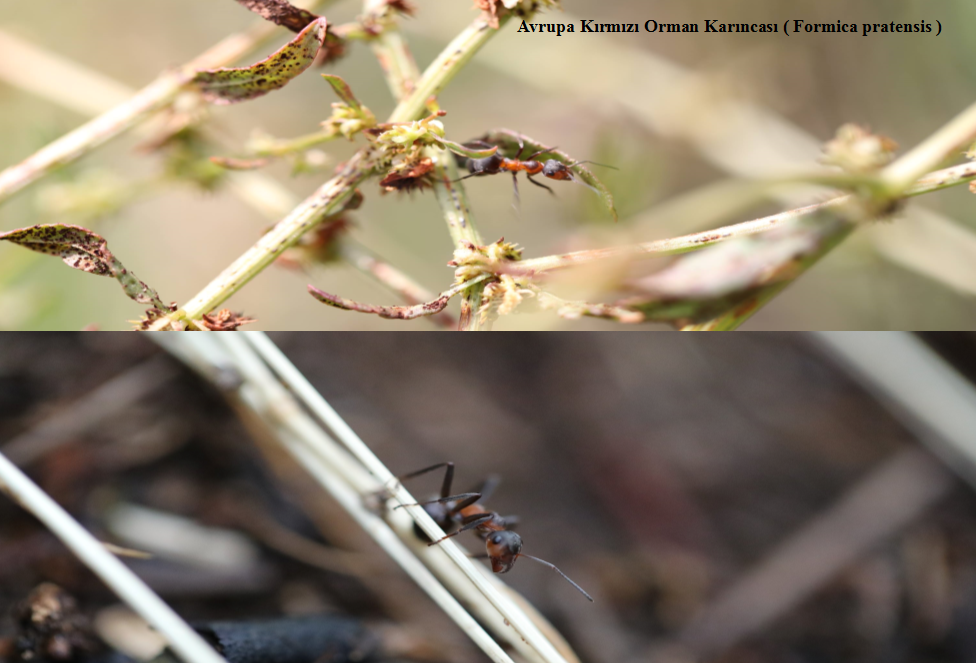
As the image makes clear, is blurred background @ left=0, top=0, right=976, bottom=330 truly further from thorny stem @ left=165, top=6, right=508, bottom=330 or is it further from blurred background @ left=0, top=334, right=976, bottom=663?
thorny stem @ left=165, top=6, right=508, bottom=330

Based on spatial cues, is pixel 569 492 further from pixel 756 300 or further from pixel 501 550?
pixel 756 300

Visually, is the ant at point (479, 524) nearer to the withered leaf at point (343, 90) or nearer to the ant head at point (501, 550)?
the ant head at point (501, 550)

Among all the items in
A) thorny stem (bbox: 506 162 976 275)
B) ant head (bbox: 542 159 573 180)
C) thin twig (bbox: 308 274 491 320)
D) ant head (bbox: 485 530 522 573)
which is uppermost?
ant head (bbox: 542 159 573 180)

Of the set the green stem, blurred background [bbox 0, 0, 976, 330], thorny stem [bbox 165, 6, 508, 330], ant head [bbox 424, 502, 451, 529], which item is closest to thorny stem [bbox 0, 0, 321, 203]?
Result: the green stem

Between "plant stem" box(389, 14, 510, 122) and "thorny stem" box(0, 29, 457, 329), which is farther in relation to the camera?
"thorny stem" box(0, 29, 457, 329)

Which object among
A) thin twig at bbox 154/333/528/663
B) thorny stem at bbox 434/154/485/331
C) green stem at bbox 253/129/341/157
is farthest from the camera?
thin twig at bbox 154/333/528/663

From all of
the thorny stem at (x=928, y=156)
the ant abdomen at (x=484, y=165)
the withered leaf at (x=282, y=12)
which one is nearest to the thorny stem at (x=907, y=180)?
the thorny stem at (x=928, y=156)

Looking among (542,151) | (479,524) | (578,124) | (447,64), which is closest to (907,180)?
(542,151)

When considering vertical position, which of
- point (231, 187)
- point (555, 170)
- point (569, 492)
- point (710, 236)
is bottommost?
point (710, 236)
